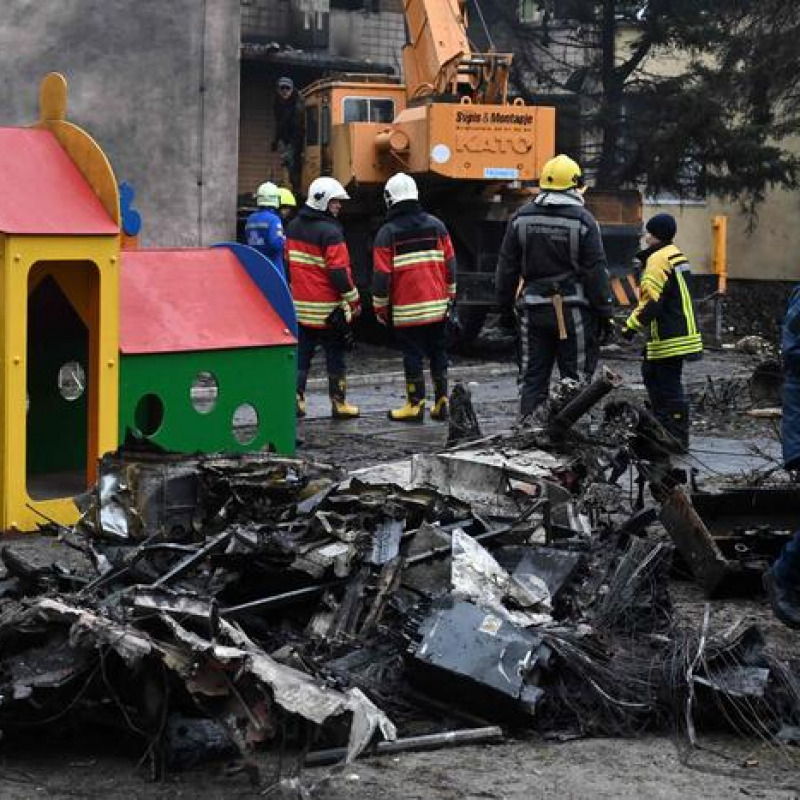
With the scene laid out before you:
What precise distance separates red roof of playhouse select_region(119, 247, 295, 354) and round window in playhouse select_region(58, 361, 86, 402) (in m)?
0.90

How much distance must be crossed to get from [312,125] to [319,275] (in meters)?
8.20

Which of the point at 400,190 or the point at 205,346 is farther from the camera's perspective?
the point at 400,190

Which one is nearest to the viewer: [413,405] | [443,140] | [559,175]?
[559,175]

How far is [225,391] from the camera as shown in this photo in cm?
959

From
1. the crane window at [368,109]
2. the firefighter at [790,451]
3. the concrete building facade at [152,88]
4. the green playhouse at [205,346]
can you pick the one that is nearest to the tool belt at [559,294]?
the green playhouse at [205,346]

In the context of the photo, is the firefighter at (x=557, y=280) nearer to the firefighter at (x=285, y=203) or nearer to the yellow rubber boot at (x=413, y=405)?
the yellow rubber boot at (x=413, y=405)

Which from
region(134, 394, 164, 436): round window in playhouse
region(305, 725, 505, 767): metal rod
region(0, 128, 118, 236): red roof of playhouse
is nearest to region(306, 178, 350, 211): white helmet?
region(134, 394, 164, 436): round window in playhouse

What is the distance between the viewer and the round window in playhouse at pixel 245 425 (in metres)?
10.2

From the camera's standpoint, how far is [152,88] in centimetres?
1939

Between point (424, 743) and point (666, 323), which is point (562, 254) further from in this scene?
point (424, 743)

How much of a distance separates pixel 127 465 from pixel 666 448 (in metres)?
2.69

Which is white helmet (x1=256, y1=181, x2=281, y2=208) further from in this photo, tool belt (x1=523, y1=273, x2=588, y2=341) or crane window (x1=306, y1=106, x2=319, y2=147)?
tool belt (x1=523, y1=273, x2=588, y2=341)

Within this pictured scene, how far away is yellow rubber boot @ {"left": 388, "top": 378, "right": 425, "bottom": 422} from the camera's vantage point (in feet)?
43.0

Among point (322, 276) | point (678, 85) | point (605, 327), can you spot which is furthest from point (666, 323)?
point (678, 85)
